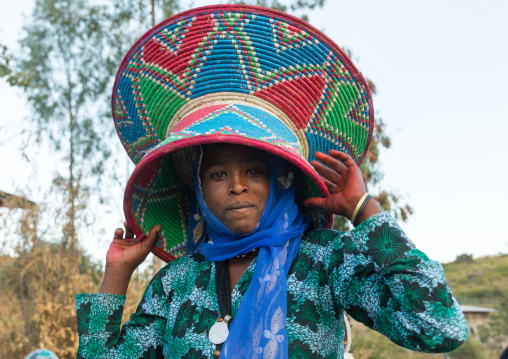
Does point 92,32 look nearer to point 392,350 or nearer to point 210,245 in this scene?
point 392,350

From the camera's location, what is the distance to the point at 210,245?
2.13 metres

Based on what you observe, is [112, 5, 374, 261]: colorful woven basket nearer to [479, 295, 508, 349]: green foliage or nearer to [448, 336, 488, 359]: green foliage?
[448, 336, 488, 359]: green foliage

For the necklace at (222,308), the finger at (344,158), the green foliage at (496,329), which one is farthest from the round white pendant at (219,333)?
the green foliage at (496,329)

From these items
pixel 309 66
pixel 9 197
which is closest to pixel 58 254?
pixel 9 197

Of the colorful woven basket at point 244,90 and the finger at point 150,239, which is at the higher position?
the colorful woven basket at point 244,90

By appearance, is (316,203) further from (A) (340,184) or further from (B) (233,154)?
(B) (233,154)

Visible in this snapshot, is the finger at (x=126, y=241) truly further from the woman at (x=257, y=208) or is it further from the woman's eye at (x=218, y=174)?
the woman's eye at (x=218, y=174)

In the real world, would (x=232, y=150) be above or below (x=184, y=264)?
above

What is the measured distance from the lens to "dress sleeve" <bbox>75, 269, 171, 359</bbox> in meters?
2.08

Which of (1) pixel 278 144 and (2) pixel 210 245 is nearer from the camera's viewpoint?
(1) pixel 278 144

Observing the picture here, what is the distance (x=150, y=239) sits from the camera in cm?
243

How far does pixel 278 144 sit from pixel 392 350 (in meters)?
12.0

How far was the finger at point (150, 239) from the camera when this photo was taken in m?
2.42

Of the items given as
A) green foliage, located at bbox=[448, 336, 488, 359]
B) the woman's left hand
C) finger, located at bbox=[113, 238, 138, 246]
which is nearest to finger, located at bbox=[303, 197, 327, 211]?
the woman's left hand
